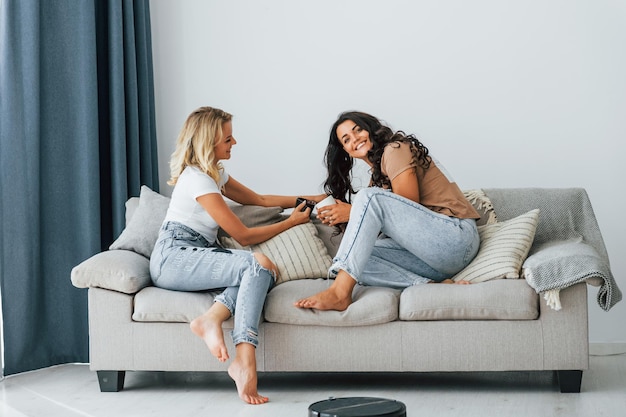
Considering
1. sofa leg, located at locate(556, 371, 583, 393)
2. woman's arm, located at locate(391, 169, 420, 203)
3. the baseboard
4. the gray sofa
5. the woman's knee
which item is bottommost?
the baseboard

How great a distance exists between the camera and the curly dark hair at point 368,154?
346 centimetres

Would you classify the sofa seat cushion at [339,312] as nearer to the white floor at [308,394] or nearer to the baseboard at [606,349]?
the white floor at [308,394]

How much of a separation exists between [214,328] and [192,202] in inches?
22.3

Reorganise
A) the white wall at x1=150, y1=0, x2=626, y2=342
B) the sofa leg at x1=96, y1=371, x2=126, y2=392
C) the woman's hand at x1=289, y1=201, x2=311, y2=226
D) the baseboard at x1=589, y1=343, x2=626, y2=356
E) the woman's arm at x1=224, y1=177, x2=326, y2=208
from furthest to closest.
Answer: the white wall at x1=150, y1=0, x2=626, y2=342
the baseboard at x1=589, y1=343, x2=626, y2=356
the woman's arm at x1=224, y1=177, x2=326, y2=208
the woman's hand at x1=289, y1=201, x2=311, y2=226
the sofa leg at x1=96, y1=371, x2=126, y2=392

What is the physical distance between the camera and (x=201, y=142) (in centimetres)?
342

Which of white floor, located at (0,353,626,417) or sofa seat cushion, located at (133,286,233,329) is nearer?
white floor, located at (0,353,626,417)

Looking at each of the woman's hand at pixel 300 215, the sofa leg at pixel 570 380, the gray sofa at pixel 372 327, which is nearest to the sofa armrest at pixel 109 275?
the gray sofa at pixel 372 327

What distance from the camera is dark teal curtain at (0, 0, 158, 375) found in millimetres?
3703

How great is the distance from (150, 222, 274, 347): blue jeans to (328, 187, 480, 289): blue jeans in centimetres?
30

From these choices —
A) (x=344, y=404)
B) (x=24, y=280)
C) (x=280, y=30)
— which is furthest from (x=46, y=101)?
(x=344, y=404)

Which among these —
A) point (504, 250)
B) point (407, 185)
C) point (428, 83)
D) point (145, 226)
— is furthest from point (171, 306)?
point (428, 83)

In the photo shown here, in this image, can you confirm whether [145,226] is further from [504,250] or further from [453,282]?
[504,250]

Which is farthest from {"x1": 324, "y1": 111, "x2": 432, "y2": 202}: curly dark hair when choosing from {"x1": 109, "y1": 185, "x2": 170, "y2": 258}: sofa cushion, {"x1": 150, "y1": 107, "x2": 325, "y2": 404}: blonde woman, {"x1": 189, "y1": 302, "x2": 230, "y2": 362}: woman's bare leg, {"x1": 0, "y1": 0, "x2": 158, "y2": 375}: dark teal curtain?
{"x1": 0, "y1": 0, "x2": 158, "y2": 375}: dark teal curtain

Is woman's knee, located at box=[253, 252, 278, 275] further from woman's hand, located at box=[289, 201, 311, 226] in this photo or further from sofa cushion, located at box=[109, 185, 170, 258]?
sofa cushion, located at box=[109, 185, 170, 258]
